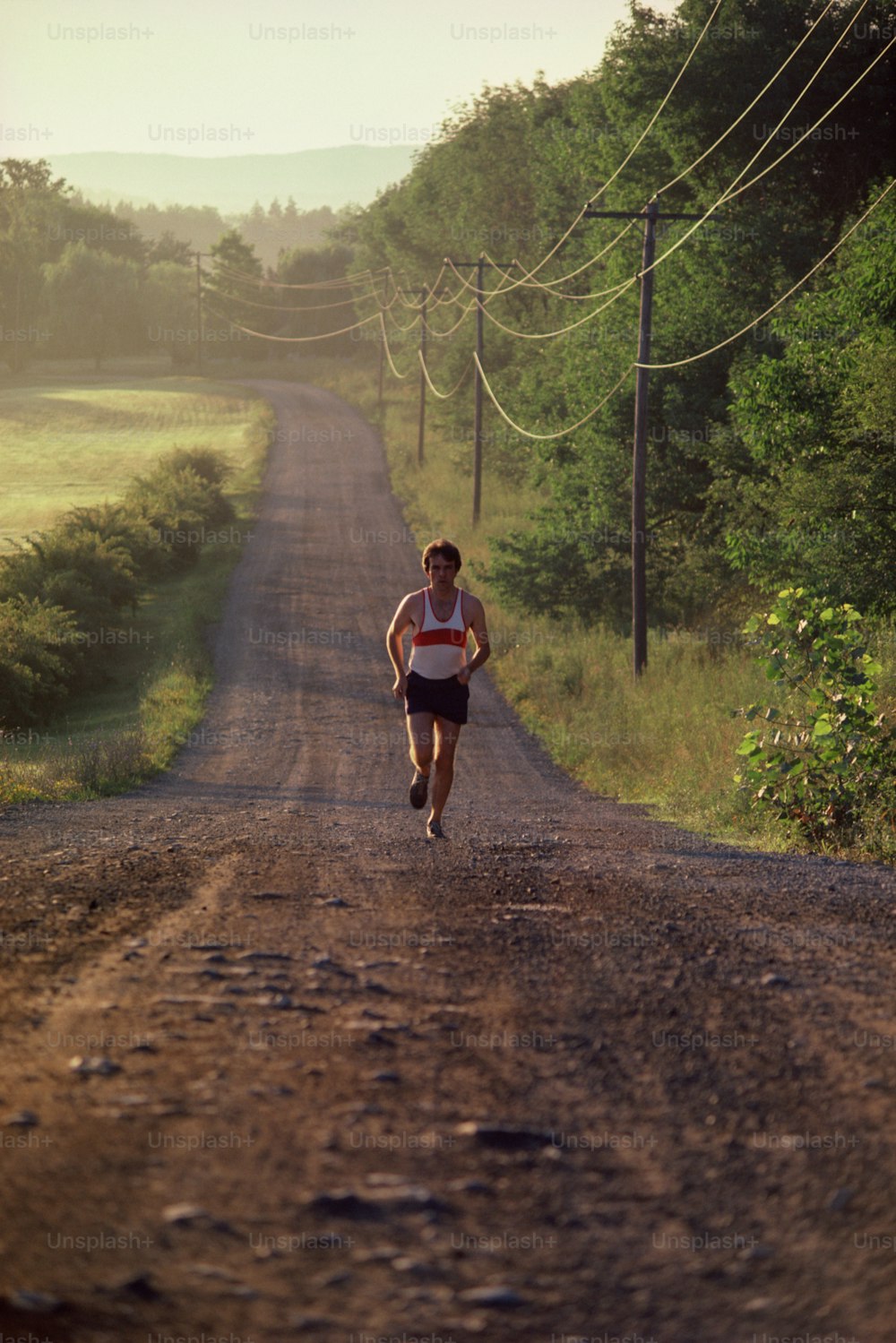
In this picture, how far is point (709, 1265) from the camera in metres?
A: 3.30

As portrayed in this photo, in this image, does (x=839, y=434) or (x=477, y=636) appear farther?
(x=839, y=434)

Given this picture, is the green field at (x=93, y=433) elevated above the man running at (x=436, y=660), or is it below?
above

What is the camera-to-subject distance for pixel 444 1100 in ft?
13.5

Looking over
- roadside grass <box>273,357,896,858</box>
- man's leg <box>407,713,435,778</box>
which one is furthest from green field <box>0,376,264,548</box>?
man's leg <box>407,713,435,778</box>

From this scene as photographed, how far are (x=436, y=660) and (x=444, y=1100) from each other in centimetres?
507

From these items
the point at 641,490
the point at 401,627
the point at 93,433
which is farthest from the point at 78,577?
the point at 93,433

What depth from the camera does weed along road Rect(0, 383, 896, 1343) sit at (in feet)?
10.4

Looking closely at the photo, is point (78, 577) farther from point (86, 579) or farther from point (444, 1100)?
point (444, 1100)

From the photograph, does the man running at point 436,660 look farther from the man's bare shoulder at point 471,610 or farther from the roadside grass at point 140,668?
the roadside grass at point 140,668

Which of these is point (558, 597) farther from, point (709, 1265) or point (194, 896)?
point (709, 1265)

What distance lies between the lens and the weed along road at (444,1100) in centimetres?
317

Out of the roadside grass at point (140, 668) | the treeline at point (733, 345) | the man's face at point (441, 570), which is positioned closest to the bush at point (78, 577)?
the roadside grass at point (140, 668)

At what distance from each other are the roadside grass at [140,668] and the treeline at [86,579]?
40cm

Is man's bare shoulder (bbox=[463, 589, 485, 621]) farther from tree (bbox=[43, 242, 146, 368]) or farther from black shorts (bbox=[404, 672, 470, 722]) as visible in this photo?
tree (bbox=[43, 242, 146, 368])
